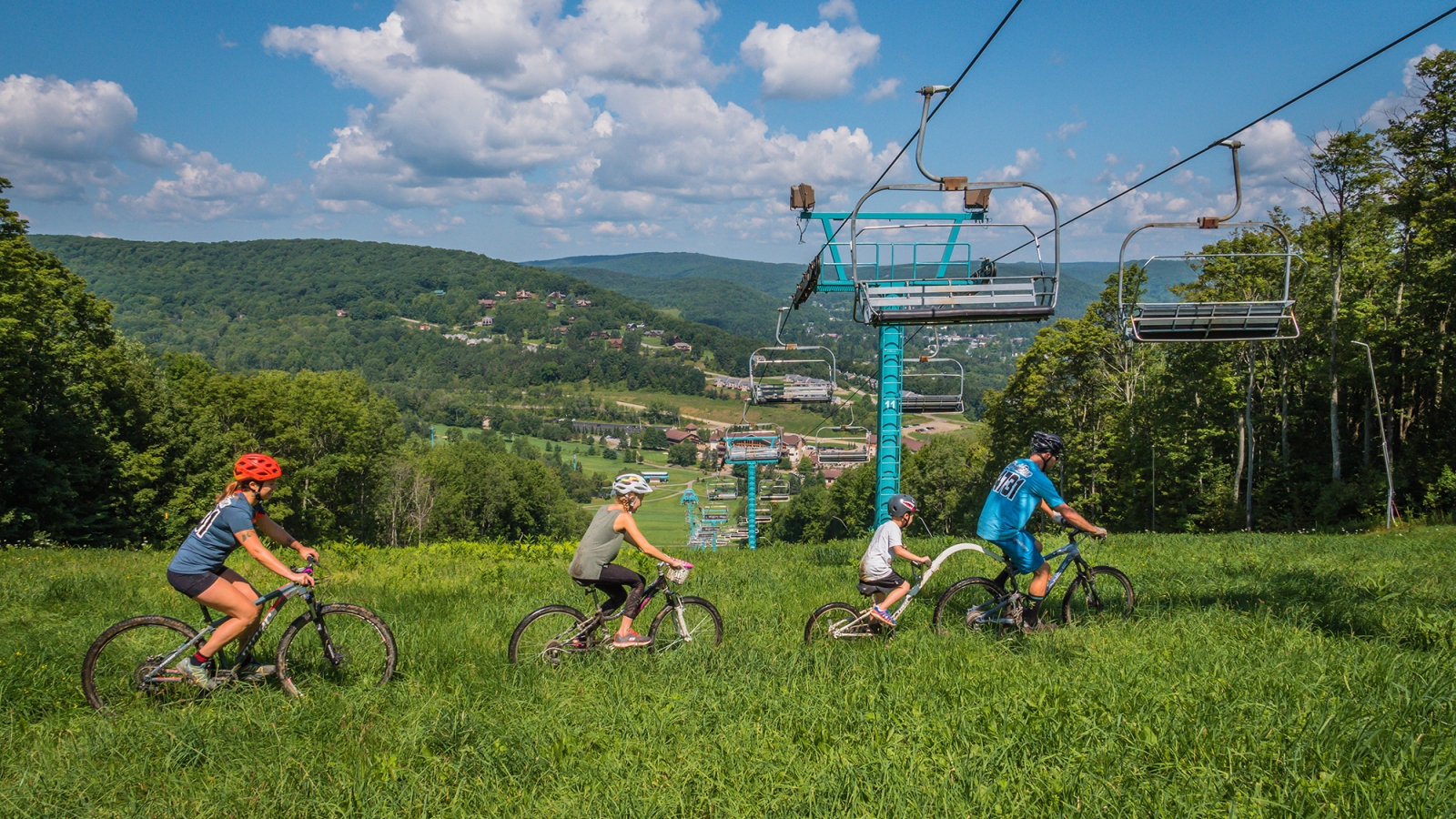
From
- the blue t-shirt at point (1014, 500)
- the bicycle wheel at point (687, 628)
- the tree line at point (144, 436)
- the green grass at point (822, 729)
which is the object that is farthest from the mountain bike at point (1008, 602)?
the tree line at point (144, 436)

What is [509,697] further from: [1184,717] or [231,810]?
[1184,717]

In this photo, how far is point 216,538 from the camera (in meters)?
5.91

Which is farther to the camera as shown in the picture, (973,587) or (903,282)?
(903,282)

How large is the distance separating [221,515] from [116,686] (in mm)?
1407

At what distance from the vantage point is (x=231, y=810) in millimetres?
4172

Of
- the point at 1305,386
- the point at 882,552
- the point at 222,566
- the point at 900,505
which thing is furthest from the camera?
the point at 1305,386

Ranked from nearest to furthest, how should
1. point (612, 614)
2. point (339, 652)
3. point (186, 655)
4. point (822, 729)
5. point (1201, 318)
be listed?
point (822, 729)
point (186, 655)
point (339, 652)
point (612, 614)
point (1201, 318)

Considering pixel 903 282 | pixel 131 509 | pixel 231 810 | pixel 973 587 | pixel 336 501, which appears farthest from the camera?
pixel 336 501

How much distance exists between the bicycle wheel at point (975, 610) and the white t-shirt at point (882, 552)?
633 mm

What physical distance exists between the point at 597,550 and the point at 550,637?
0.82 m

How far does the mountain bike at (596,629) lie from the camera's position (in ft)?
22.7

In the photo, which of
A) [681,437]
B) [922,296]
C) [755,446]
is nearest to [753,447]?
[755,446]

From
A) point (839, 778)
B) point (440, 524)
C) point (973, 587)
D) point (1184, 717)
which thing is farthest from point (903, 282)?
point (440, 524)

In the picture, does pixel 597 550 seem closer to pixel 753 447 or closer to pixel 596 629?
pixel 596 629
